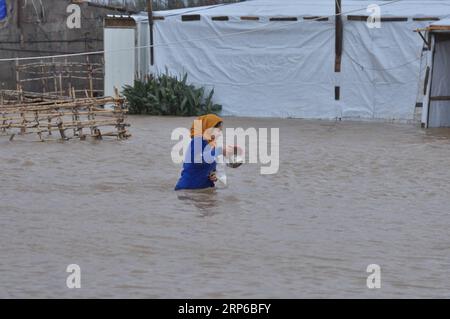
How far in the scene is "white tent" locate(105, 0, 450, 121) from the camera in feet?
65.7

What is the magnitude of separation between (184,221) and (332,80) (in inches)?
466

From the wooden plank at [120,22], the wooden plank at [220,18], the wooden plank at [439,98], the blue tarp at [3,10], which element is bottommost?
the wooden plank at [439,98]

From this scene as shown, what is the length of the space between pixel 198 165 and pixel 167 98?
34.7ft

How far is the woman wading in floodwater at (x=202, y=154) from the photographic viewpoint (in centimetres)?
1071

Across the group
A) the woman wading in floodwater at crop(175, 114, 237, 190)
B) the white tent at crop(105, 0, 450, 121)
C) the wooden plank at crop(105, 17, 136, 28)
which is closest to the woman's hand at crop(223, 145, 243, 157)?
the woman wading in floodwater at crop(175, 114, 237, 190)

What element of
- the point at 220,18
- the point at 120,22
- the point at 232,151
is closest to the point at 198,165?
the point at 232,151

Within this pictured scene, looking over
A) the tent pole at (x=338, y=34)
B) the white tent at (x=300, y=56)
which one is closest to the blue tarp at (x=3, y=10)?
the white tent at (x=300, y=56)

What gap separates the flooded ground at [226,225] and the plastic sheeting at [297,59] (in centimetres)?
525

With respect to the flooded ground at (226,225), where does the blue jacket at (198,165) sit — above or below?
above

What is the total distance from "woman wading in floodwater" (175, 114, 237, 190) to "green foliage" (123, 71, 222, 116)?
10312 millimetres

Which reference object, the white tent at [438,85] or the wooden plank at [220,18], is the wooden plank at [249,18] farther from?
the white tent at [438,85]

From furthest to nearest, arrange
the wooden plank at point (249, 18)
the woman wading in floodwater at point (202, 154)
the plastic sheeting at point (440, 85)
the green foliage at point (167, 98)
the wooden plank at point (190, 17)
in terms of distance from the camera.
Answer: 1. the wooden plank at point (190, 17)
2. the green foliage at point (167, 98)
3. the wooden plank at point (249, 18)
4. the plastic sheeting at point (440, 85)
5. the woman wading in floodwater at point (202, 154)

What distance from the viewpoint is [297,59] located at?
68.9 ft
